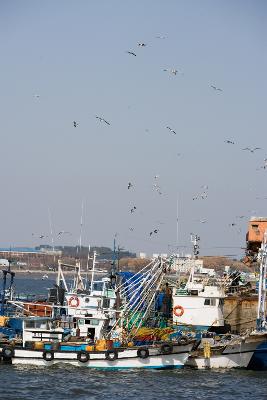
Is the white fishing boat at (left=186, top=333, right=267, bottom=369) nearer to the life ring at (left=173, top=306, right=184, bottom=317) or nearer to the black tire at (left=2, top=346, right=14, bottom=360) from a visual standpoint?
the life ring at (left=173, top=306, right=184, bottom=317)

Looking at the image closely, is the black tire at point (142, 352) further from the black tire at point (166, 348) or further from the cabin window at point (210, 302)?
the cabin window at point (210, 302)

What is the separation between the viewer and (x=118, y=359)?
55.7 m

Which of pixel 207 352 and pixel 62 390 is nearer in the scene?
pixel 62 390

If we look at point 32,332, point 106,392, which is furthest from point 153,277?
point 106,392

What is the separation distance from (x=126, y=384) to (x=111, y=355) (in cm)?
399

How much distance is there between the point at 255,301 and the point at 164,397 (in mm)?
19345

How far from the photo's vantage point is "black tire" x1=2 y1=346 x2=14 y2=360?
2222 inches

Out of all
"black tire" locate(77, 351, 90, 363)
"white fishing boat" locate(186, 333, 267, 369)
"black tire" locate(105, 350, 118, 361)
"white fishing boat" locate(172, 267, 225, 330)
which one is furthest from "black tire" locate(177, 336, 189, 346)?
"white fishing boat" locate(172, 267, 225, 330)

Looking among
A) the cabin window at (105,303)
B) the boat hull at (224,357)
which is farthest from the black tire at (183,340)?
the cabin window at (105,303)

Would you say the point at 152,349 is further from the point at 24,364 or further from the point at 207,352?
the point at 24,364

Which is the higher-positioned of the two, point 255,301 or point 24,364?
point 255,301

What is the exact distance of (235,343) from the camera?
5803 cm

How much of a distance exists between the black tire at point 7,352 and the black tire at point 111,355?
5.55 meters

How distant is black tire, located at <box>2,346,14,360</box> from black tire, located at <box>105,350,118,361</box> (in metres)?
5.55
